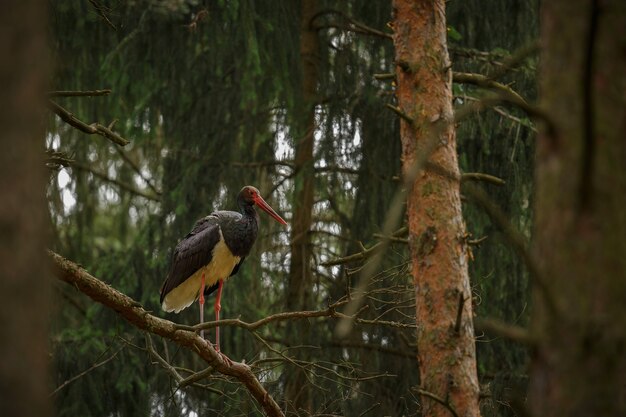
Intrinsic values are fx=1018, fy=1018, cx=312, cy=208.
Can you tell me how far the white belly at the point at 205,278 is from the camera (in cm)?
823

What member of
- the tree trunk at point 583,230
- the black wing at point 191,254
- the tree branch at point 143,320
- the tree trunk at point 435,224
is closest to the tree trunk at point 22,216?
the tree trunk at point 583,230

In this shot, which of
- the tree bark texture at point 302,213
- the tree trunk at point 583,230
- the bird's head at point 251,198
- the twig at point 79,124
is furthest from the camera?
the tree bark texture at point 302,213

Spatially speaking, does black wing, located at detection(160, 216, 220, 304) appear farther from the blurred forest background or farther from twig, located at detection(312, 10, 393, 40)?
twig, located at detection(312, 10, 393, 40)

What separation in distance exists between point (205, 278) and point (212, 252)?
29 cm

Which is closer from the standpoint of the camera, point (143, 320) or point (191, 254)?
point (143, 320)

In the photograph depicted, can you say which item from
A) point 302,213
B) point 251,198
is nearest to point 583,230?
point 251,198

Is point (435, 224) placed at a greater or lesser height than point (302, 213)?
greater

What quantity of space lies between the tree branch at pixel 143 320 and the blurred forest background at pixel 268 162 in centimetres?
291

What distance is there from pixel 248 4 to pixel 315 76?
107 centimetres

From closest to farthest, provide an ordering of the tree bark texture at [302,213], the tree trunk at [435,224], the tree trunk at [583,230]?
the tree trunk at [583,230] → the tree trunk at [435,224] → the tree bark texture at [302,213]

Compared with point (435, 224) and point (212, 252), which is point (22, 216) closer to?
point (435, 224)

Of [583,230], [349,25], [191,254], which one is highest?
[349,25]

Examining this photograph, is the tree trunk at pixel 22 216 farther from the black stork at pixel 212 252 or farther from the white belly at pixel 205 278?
the white belly at pixel 205 278

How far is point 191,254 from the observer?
8.10 meters
